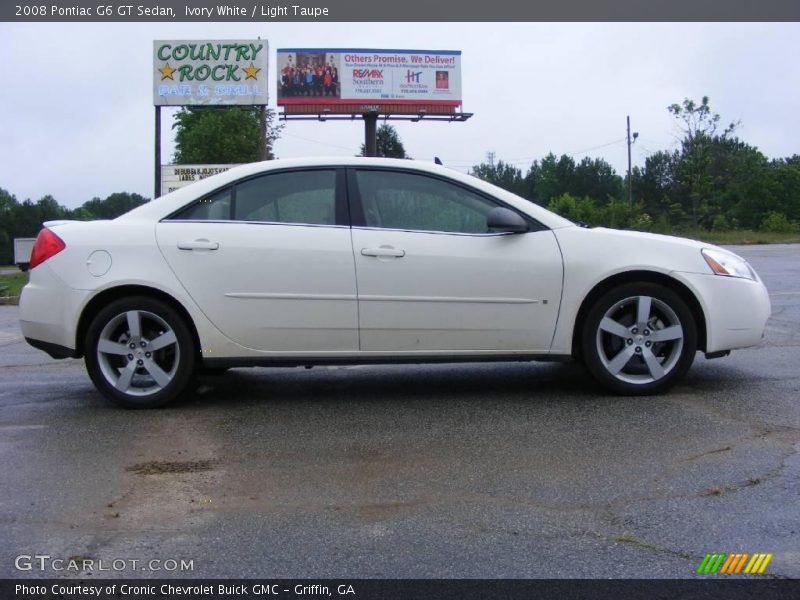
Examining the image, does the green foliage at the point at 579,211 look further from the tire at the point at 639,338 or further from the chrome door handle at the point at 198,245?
the chrome door handle at the point at 198,245

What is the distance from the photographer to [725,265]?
16.5 ft

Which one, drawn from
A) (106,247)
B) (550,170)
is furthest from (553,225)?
(550,170)

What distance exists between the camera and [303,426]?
458 centimetres

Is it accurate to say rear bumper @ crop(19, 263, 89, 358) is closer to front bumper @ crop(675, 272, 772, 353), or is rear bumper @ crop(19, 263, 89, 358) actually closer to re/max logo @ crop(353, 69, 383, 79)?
front bumper @ crop(675, 272, 772, 353)

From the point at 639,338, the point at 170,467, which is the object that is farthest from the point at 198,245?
the point at 639,338

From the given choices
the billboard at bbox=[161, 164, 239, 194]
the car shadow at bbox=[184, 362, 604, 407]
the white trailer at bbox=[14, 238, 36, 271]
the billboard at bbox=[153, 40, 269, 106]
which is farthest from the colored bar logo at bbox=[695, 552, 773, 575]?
the billboard at bbox=[153, 40, 269, 106]

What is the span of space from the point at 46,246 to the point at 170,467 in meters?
1.93

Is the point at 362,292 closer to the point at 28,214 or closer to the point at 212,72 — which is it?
the point at 212,72

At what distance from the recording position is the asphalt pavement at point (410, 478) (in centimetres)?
287

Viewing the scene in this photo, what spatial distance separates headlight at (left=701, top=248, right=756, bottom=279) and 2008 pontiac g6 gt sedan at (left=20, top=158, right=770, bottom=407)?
2 centimetres

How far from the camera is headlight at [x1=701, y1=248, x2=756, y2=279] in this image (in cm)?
498

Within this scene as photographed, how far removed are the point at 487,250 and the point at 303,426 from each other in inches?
61.6
